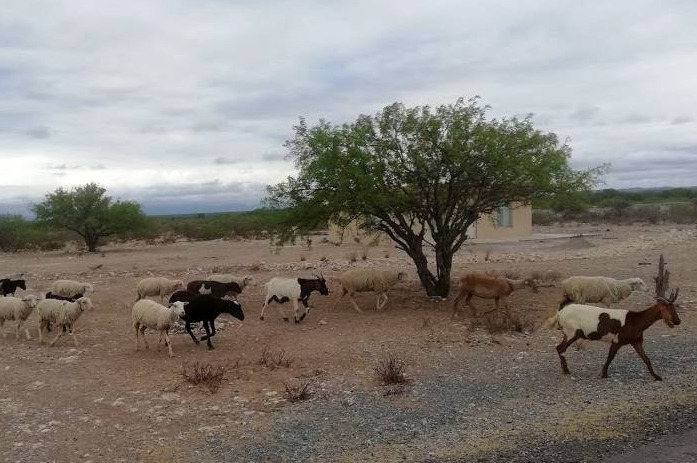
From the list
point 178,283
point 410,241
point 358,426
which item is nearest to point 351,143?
point 410,241

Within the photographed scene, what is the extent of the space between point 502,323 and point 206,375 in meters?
6.02

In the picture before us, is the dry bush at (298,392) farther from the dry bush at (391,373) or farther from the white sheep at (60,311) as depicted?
the white sheep at (60,311)

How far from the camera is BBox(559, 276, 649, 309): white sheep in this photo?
13344 millimetres

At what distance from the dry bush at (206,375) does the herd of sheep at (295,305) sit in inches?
52.6

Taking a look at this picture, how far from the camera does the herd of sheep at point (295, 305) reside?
9008 mm

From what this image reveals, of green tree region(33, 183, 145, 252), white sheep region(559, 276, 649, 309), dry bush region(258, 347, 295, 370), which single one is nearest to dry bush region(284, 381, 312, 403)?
dry bush region(258, 347, 295, 370)

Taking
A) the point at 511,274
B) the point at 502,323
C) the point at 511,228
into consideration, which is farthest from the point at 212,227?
the point at 502,323

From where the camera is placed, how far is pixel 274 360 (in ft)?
33.7

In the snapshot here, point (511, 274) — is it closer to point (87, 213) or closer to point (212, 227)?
point (87, 213)

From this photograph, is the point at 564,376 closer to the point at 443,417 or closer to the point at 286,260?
the point at 443,417

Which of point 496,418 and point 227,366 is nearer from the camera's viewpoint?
point 496,418

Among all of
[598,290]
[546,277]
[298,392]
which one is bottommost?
[298,392]

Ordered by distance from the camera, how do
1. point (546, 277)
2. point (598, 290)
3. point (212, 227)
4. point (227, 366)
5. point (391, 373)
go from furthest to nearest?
point (212, 227)
point (546, 277)
point (598, 290)
point (227, 366)
point (391, 373)

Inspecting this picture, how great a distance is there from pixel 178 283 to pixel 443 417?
982 centimetres
